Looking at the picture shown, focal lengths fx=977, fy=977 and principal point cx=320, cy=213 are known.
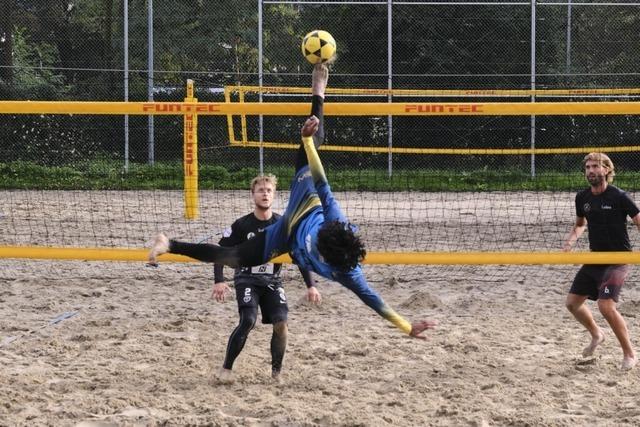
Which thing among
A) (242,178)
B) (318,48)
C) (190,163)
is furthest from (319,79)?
(242,178)

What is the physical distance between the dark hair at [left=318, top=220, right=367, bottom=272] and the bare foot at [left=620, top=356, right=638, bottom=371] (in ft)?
7.43

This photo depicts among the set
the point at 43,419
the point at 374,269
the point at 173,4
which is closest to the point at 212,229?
the point at 374,269

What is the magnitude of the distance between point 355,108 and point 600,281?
81.0 inches

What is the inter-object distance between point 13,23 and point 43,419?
56.1ft

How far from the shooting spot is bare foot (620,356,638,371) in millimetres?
6278

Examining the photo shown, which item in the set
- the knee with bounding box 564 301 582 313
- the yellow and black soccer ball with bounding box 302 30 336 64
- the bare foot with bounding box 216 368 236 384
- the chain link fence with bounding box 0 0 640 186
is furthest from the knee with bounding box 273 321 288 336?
the chain link fence with bounding box 0 0 640 186

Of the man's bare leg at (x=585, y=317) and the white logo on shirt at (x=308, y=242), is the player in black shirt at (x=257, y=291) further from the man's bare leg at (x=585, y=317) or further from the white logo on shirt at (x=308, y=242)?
the man's bare leg at (x=585, y=317)

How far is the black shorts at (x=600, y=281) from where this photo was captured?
6.45m

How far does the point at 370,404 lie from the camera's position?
18.2 feet

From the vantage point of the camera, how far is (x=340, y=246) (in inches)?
195

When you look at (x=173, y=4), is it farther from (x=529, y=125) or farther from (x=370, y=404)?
(x=370, y=404)

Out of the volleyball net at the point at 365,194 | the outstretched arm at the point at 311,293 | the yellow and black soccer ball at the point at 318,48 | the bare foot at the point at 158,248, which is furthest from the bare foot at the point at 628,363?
the bare foot at the point at 158,248

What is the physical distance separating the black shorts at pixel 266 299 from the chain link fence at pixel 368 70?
12.8 metres

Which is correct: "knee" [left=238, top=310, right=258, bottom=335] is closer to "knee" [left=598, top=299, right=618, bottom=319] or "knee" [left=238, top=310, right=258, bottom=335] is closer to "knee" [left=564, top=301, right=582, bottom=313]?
"knee" [left=564, top=301, right=582, bottom=313]
